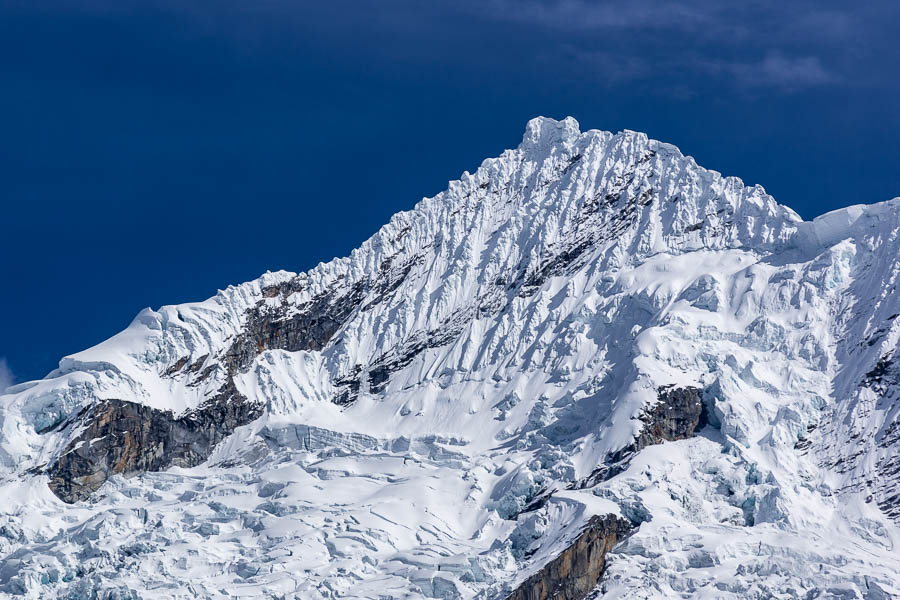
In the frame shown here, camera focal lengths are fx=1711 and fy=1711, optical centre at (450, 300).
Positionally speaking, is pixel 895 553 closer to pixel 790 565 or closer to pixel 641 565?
pixel 790 565

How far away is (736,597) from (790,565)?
7753 millimetres

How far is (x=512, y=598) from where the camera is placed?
199375mm

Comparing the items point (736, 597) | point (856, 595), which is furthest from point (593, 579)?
point (856, 595)

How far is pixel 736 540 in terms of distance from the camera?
650 ft

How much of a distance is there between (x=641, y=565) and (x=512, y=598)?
1555 centimetres

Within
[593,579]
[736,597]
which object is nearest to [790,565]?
[736,597]

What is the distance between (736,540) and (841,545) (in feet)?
40.8

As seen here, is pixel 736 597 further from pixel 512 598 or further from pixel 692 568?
pixel 512 598

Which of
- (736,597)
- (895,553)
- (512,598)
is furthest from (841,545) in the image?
(512,598)

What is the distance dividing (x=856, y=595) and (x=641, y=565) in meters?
25.5

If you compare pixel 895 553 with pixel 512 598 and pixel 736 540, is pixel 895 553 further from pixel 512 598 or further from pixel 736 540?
pixel 512 598

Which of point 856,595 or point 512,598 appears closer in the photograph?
point 856,595

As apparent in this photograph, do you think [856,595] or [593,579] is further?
[593,579]

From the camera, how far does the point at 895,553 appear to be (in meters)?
199
